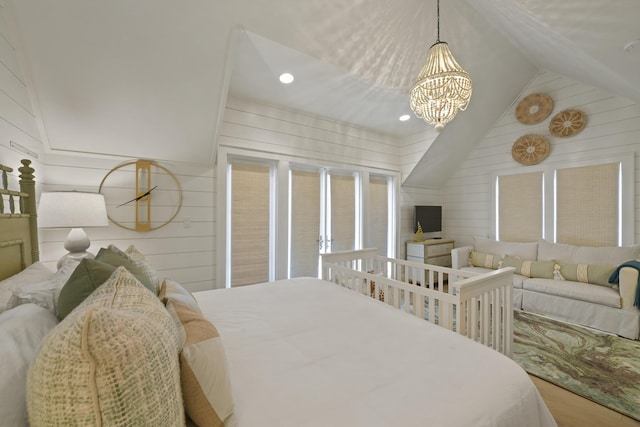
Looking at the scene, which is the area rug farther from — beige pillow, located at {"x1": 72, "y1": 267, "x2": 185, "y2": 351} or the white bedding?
beige pillow, located at {"x1": 72, "y1": 267, "x2": 185, "y2": 351}

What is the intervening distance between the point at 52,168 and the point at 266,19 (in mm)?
2248

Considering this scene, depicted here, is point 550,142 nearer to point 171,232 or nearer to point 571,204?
point 571,204

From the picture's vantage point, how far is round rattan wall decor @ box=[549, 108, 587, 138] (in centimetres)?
353

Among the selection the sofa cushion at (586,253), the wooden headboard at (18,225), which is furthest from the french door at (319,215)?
the sofa cushion at (586,253)

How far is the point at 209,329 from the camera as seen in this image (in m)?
0.91

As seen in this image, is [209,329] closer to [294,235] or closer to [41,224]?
[41,224]

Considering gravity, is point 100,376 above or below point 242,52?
below

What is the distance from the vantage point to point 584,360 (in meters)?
2.25

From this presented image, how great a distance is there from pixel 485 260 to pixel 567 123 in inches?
86.7

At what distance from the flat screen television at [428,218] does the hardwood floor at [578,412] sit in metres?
3.11

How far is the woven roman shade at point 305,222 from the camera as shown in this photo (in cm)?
368

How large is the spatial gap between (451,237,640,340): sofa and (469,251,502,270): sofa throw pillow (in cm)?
1

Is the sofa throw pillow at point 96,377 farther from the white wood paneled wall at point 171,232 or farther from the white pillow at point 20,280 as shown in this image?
the white wood paneled wall at point 171,232

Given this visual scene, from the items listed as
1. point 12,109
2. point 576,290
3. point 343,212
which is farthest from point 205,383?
point 576,290
